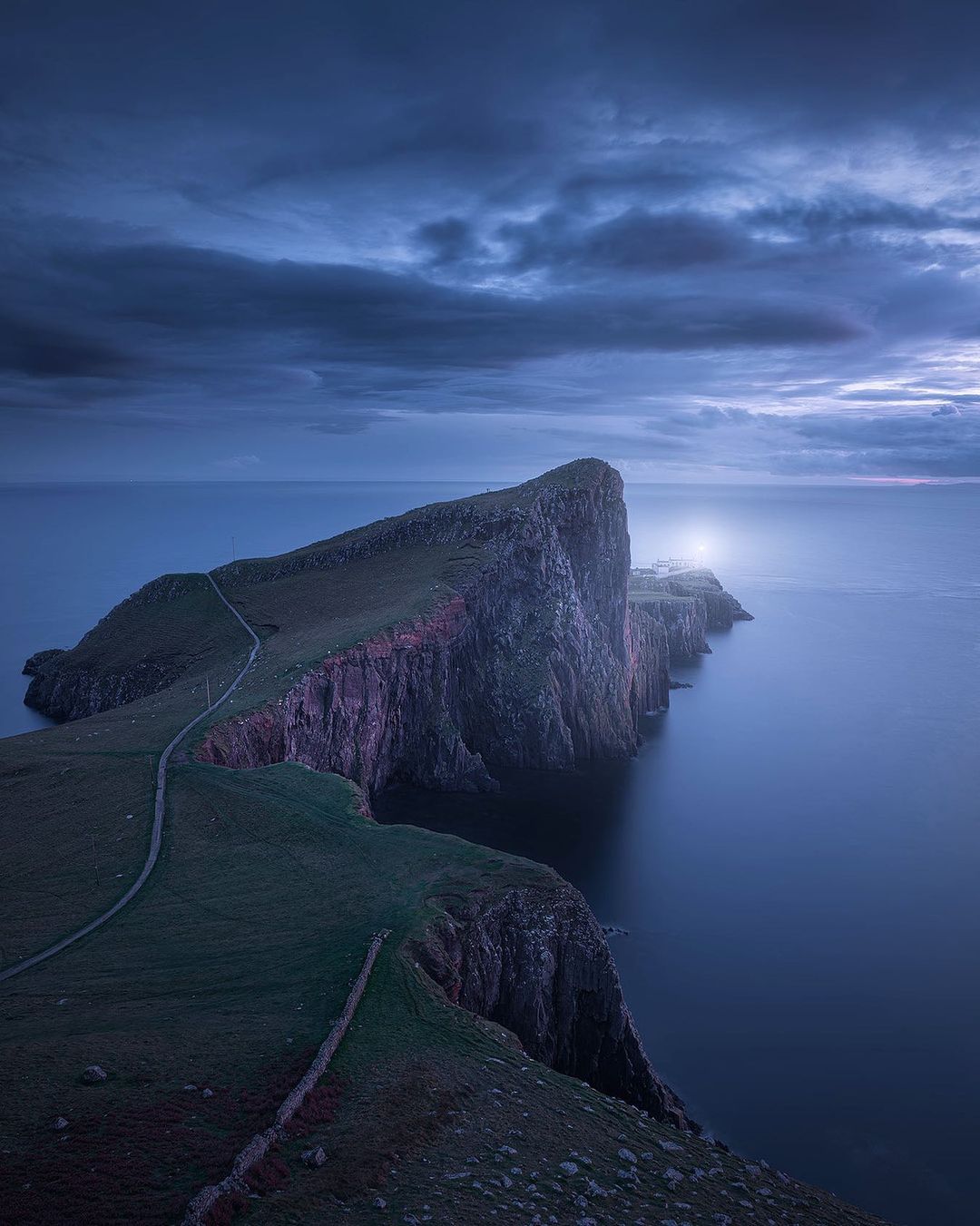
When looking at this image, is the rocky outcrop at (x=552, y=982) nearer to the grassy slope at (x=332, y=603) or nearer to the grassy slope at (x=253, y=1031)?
the grassy slope at (x=253, y=1031)

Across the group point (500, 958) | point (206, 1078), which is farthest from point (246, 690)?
point (206, 1078)

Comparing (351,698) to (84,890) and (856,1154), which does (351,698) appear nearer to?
(84,890)

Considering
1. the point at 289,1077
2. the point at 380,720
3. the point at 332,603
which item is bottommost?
the point at 289,1077

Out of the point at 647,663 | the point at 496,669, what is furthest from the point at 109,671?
the point at 647,663

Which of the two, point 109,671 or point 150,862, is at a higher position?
point 109,671

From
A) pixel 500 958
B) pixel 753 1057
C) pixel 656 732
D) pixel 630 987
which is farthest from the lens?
pixel 656 732

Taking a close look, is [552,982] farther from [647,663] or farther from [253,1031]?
[647,663]

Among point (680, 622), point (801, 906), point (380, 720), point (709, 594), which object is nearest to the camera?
point (801, 906)
